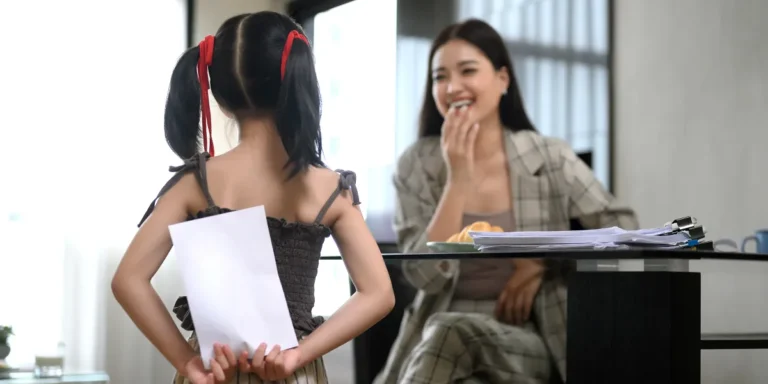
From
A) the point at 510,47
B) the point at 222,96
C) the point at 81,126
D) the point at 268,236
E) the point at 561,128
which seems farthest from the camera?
the point at 81,126

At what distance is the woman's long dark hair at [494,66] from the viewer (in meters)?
3.29

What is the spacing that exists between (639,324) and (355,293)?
41 centimetres

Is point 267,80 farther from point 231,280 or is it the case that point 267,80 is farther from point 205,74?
point 231,280

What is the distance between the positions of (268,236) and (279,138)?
161 millimetres

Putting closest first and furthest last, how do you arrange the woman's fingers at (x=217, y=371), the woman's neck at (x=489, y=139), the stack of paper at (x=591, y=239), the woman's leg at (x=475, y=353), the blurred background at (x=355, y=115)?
the woman's fingers at (x=217, y=371) < the stack of paper at (x=591, y=239) < the woman's leg at (x=475, y=353) < the blurred background at (x=355, y=115) < the woman's neck at (x=489, y=139)

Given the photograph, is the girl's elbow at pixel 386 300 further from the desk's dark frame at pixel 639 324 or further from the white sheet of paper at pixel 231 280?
the desk's dark frame at pixel 639 324

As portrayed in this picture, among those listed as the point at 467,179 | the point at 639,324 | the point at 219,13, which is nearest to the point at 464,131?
the point at 467,179

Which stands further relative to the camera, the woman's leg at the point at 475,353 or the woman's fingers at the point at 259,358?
the woman's leg at the point at 475,353

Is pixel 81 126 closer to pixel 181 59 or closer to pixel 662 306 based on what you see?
pixel 181 59

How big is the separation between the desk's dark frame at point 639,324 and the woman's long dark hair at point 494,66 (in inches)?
77.6

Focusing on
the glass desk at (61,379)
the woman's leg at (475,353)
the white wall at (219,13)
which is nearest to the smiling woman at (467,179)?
the woman's leg at (475,353)

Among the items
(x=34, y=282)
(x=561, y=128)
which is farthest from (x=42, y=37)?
(x=561, y=128)

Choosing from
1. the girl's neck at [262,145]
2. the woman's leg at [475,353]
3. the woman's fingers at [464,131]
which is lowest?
the woman's leg at [475,353]

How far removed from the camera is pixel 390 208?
3852 millimetres
